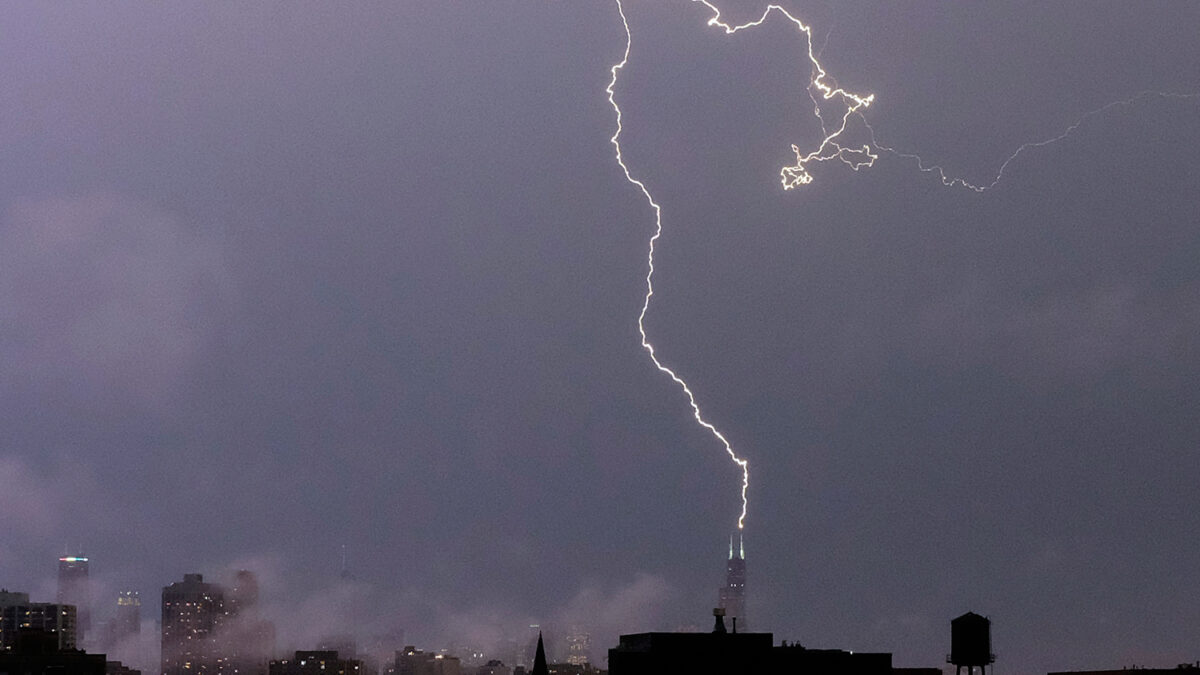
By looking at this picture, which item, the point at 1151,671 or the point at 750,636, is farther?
the point at 1151,671

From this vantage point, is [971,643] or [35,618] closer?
[971,643]

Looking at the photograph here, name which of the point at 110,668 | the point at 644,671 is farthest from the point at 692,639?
the point at 110,668

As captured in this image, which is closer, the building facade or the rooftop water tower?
the rooftop water tower

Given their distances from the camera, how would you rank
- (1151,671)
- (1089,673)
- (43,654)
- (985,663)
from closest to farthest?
1. (985,663)
2. (1151,671)
3. (1089,673)
4. (43,654)

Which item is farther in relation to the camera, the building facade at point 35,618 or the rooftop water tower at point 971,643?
the building facade at point 35,618

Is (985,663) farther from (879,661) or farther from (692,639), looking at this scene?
(692,639)

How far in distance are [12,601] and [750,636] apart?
447ft

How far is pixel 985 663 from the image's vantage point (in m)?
75.8

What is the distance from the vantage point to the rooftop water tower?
7544 centimetres

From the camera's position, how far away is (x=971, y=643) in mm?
75750

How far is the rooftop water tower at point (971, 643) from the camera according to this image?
247 feet

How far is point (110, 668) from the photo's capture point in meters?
195

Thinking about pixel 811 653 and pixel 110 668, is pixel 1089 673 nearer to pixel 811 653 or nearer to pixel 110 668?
pixel 811 653

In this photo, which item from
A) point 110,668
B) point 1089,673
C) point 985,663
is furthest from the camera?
point 110,668
